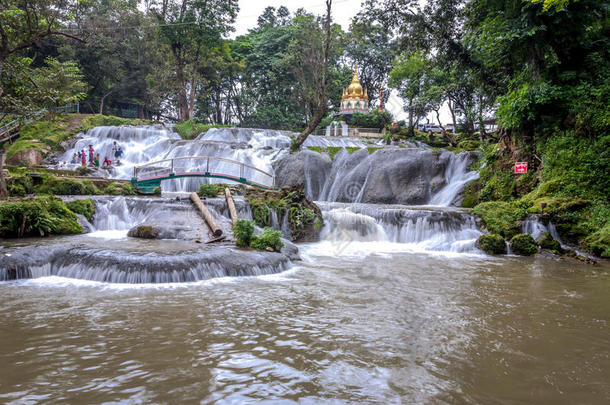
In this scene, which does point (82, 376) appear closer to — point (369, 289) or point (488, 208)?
point (369, 289)

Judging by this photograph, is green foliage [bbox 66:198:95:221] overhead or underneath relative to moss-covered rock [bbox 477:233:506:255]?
overhead

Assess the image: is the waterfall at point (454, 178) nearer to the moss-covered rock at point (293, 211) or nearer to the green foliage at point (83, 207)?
the moss-covered rock at point (293, 211)

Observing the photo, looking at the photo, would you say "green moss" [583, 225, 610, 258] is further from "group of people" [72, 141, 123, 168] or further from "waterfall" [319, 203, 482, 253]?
"group of people" [72, 141, 123, 168]

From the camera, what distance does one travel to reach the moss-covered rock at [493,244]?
10.8 meters

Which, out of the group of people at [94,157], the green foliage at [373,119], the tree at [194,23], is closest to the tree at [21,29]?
the group of people at [94,157]

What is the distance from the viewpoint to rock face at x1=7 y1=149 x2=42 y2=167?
21.9 m

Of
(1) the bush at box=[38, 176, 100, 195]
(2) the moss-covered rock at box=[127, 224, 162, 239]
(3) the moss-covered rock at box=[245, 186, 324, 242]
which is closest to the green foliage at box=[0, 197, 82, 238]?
(2) the moss-covered rock at box=[127, 224, 162, 239]

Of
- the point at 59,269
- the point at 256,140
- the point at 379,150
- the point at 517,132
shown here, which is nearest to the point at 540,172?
the point at 517,132

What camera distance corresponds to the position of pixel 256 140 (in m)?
28.2

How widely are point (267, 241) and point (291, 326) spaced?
4.55 metres

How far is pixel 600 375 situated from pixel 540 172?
12082mm

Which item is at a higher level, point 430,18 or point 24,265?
point 430,18

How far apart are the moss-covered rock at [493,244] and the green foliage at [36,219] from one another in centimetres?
1184

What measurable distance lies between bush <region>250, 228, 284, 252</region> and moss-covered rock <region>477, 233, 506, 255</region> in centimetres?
606
